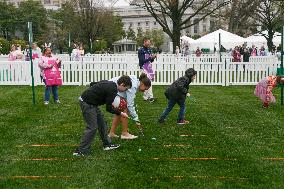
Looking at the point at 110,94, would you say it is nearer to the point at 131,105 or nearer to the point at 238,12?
the point at 131,105

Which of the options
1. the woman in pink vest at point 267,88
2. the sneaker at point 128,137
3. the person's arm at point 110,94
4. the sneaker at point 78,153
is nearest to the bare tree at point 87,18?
the woman in pink vest at point 267,88

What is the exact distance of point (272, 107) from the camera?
511 inches

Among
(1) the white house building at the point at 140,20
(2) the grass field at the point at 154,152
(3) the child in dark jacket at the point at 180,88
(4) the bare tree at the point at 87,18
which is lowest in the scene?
(2) the grass field at the point at 154,152

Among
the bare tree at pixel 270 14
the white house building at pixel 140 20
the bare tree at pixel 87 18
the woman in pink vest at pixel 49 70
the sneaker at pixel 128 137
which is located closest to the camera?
the sneaker at pixel 128 137

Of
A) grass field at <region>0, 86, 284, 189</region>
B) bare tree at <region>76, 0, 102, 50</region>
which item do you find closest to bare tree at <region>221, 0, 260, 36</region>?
bare tree at <region>76, 0, 102, 50</region>

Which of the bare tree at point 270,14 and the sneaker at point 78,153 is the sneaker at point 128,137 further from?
the bare tree at point 270,14

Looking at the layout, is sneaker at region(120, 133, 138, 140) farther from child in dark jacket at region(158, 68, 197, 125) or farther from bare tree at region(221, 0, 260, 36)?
bare tree at region(221, 0, 260, 36)

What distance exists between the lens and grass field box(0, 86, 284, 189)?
6449 mm

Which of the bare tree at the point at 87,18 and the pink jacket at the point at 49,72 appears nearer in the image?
the pink jacket at the point at 49,72

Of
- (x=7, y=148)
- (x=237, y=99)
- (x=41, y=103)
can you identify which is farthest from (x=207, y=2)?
(x=7, y=148)

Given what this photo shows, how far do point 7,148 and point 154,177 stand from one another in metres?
3.07

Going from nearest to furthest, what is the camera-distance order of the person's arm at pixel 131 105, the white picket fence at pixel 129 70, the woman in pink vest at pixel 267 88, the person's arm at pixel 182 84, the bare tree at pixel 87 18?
the person's arm at pixel 131 105
the person's arm at pixel 182 84
the woman in pink vest at pixel 267 88
the white picket fence at pixel 129 70
the bare tree at pixel 87 18

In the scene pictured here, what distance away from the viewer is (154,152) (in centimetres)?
794

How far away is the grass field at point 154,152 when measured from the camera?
6449mm
